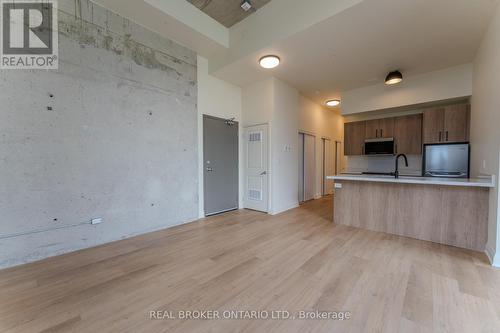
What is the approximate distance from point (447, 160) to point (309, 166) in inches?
126

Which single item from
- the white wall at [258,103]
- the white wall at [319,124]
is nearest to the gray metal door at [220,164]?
the white wall at [258,103]

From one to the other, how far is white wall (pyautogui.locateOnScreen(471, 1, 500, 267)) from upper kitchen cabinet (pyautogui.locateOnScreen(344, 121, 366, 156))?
2.30m

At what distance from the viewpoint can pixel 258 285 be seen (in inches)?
80.9

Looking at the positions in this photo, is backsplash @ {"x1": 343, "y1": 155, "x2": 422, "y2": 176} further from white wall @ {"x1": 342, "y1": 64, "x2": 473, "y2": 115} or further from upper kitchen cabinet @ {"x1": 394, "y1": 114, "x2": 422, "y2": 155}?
white wall @ {"x1": 342, "y1": 64, "x2": 473, "y2": 115}

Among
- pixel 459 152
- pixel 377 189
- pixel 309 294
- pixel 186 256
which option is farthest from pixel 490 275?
pixel 186 256

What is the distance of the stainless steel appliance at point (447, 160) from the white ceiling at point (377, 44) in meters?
1.71

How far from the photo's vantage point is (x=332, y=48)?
11.5 feet

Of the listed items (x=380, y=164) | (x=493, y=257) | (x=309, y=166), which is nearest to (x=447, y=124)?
(x=380, y=164)

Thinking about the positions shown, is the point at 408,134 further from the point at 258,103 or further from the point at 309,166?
the point at 258,103

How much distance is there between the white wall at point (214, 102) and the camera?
448cm

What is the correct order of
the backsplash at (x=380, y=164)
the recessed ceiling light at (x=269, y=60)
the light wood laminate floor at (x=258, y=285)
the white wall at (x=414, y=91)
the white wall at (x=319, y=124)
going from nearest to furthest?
the light wood laminate floor at (x=258, y=285) → the recessed ceiling light at (x=269, y=60) → the white wall at (x=414, y=91) → the backsplash at (x=380, y=164) → the white wall at (x=319, y=124)

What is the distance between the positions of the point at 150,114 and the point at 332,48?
135 inches

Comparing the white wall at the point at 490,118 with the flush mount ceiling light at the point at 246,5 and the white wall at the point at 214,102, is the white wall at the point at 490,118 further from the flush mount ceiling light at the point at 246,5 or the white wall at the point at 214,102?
the white wall at the point at 214,102

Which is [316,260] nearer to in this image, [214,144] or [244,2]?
[214,144]
